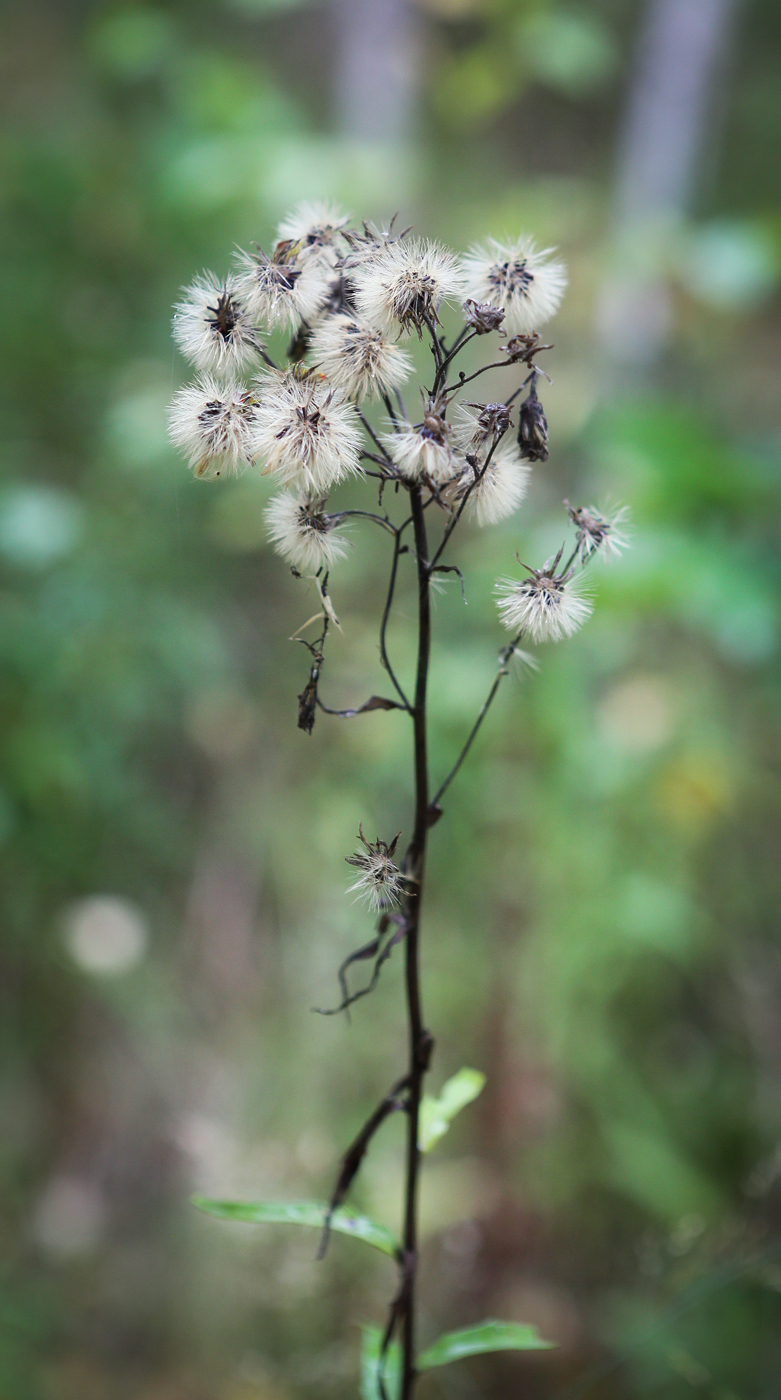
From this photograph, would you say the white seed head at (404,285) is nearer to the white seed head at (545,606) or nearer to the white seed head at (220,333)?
the white seed head at (220,333)

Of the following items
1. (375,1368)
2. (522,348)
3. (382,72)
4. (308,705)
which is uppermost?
(382,72)

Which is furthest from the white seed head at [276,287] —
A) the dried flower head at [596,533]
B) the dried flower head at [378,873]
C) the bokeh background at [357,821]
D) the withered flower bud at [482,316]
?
the bokeh background at [357,821]

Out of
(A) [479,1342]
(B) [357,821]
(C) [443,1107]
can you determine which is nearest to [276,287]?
(C) [443,1107]

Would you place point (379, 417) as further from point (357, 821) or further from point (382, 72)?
point (382, 72)

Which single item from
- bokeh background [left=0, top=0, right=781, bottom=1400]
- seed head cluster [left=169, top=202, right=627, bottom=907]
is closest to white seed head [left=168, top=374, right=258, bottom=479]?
seed head cluster [left=169, top=202, right=627, bottom=907]

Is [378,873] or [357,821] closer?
[378,873]

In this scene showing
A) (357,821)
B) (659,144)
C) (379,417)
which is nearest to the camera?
(379,417)
